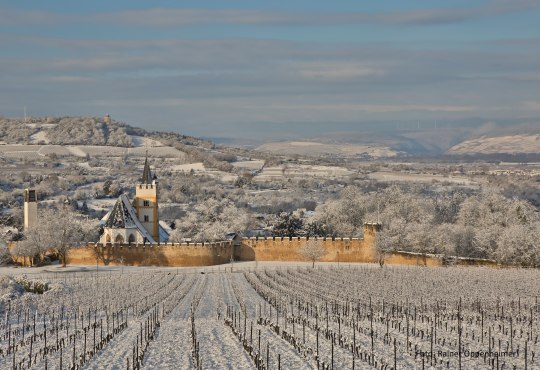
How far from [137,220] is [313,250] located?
14.1m

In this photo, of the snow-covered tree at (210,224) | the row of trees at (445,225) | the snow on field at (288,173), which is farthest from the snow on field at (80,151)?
the row of trees at (445,225)

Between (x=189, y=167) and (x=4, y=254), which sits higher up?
(x=189, y=167)

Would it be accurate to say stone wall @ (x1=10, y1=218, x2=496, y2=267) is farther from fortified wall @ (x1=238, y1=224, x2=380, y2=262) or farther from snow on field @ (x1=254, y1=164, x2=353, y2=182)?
snow on field @ (x1=254, y1=164, x2=353, y2=182)

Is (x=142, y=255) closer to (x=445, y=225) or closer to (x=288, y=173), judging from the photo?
(x=445, y=225)

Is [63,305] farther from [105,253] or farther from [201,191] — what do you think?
[201,191]

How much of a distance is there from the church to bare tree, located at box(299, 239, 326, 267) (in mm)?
11376

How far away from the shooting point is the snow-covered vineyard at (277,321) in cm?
2716

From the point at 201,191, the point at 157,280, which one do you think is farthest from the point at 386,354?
the point at 201,191

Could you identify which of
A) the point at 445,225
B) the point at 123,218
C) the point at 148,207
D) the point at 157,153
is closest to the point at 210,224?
the point at 148,207

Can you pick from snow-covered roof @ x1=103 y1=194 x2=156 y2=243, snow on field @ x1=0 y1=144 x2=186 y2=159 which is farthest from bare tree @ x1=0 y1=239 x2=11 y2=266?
snow on field @ x1=0 y1=144 x2=186 y2=159

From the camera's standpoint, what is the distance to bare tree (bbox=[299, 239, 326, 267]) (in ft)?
226

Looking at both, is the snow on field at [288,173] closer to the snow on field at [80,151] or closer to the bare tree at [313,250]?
the snow on field at [80,151]

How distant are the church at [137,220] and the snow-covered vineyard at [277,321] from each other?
13.4 metres

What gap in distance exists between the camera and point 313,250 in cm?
6881
